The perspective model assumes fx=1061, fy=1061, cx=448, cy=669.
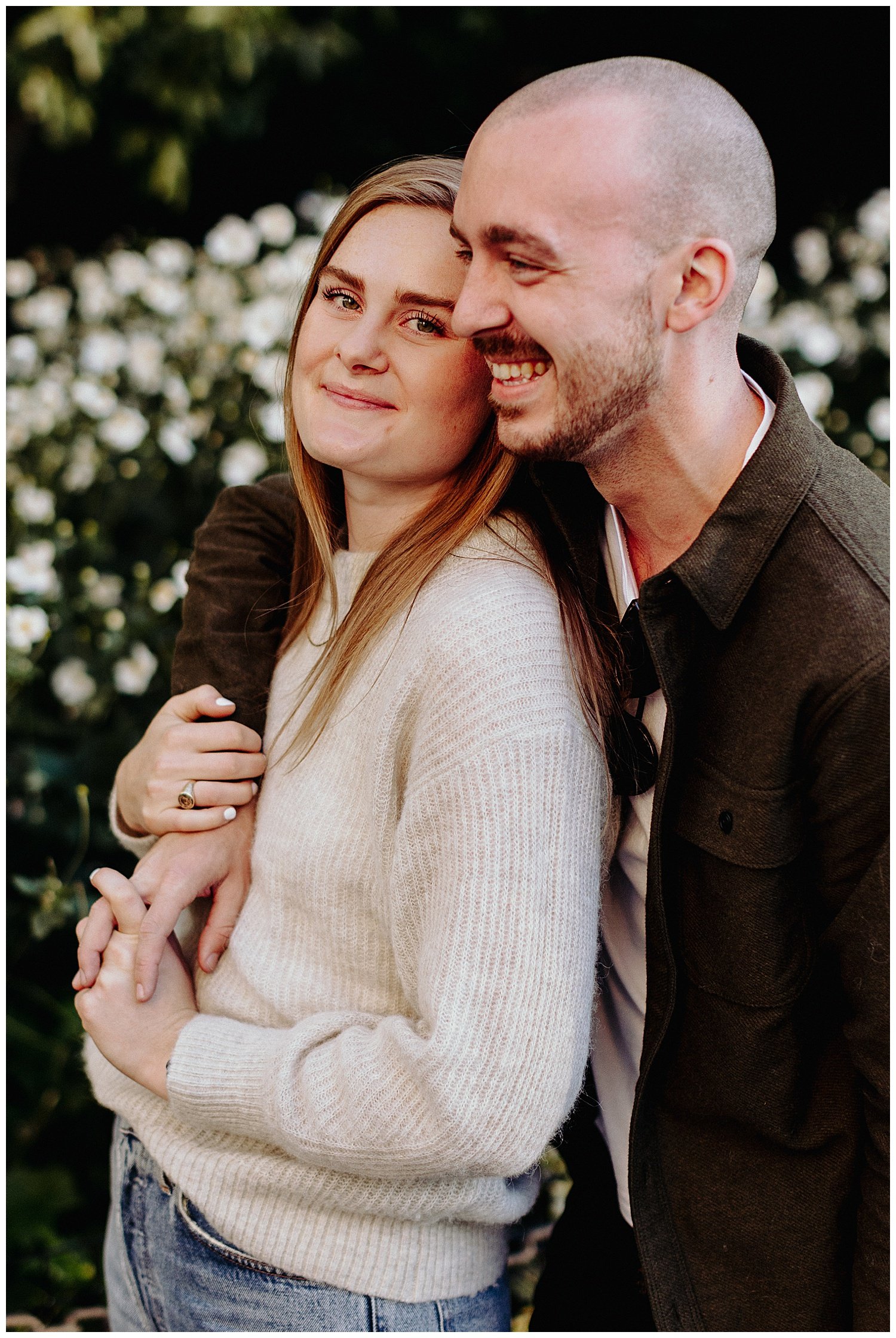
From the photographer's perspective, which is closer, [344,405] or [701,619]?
[701,619]

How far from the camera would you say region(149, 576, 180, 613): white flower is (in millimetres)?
2473

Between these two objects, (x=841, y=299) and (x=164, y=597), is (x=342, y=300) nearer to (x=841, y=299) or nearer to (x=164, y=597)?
(x=164, y=597)

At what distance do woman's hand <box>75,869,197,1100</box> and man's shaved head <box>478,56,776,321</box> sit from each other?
1005 mm

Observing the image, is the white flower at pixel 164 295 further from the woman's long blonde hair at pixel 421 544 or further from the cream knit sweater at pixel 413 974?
the cream knit sweater at pixel 413 974

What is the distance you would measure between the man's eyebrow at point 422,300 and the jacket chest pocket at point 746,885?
2.06 ft

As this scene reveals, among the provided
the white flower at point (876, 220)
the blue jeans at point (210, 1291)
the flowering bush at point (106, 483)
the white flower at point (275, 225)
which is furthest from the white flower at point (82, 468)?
the white flower at point (876, 220)

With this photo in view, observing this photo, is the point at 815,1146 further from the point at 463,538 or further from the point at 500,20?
the point at 500,20

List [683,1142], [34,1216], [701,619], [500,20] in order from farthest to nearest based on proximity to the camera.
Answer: [500,20] < [34,1216] < [683,1142] < [701,619]

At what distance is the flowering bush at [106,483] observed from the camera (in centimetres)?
224

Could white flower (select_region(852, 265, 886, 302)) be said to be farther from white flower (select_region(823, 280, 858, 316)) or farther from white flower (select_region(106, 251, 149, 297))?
white flower (select_region(106, 251, 149, 297))

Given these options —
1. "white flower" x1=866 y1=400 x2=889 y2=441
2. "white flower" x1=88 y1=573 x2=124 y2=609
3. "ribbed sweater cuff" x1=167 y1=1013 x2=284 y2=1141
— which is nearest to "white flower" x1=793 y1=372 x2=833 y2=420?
"white flower" x1=866 y1=400 x2=889 y2=441

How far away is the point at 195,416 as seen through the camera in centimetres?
291

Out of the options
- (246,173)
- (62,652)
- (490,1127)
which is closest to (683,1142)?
(490,1127)

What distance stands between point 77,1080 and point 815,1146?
5.40 feet
